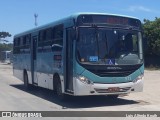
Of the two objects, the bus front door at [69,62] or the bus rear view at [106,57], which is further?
the bus front door at [69,62]

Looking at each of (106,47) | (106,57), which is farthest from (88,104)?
(106,47)

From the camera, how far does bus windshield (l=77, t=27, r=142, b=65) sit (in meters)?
14.3

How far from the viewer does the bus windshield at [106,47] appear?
14.3 m

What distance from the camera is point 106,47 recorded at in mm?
14484

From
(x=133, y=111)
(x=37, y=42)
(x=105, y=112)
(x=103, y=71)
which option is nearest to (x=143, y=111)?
(x=133, y=111)

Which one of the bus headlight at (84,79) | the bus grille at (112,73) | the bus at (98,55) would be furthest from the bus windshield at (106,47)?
the bus headlight at (84,79)

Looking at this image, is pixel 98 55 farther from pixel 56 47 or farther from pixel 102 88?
pixel 56 47

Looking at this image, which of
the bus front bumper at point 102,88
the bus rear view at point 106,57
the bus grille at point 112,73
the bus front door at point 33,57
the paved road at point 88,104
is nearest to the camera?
the paved road at point 88,104

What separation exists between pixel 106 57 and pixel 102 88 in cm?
109

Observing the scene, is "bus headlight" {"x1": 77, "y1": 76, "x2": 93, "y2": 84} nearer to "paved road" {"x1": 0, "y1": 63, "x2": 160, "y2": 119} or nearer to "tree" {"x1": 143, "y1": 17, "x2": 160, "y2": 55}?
"paved road" {"x1": 0, "y1": 63, "x2": 160, "y2": 119}

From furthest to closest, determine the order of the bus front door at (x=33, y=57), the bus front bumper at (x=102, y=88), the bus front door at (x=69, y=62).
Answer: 1. the bus front door at (x=33, y=57)
2. the bus front door at (x=69, y=62)
3. the bus front bumper at (x=102, y=88)

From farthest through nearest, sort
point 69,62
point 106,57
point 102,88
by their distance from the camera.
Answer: point 69,62
point 106,57
point 102,88

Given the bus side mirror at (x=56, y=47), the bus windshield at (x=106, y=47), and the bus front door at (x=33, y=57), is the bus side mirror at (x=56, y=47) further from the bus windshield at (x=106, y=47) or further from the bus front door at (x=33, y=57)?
the bus front door at (x=33, y=57)

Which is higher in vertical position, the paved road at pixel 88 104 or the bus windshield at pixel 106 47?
the bus windshield at pixel 106 47
